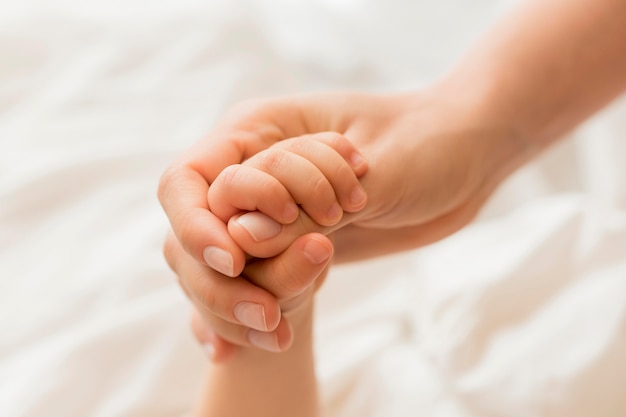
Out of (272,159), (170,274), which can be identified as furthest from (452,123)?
(170,274)

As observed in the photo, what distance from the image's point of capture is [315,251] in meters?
0.58

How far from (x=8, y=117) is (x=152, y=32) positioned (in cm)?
28

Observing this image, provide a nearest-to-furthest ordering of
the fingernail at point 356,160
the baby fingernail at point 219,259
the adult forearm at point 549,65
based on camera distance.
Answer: the baby fingernail at point 219,259 < the fingernail at point 356,160 < the adult forearm at point 549,65

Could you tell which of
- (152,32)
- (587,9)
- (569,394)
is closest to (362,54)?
(152,32)

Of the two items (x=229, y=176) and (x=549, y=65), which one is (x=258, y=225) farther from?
(x=549, y=65)

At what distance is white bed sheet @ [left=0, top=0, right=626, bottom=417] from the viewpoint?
77 centimetres

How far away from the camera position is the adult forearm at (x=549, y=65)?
835 mm

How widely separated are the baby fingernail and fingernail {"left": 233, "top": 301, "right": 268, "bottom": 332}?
0.11 ft

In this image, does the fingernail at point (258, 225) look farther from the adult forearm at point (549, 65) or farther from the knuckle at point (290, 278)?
the adult forearm at point (549, 65)

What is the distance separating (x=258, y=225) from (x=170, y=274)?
333 mm

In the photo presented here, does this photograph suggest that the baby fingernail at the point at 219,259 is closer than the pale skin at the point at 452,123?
Yes

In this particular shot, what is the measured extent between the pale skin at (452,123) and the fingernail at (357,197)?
3cm

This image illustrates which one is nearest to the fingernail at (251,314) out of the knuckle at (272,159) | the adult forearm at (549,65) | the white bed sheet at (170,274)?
the knuckle at (272,159)

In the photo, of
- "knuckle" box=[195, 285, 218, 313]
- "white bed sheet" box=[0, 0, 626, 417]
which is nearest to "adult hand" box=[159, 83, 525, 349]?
"knuckle" box=[195, 285, 218, 313]
